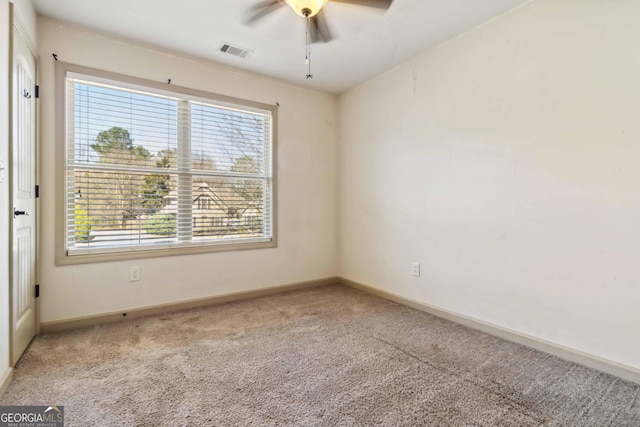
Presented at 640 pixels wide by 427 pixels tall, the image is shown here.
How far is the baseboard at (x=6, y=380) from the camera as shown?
1650 millimetres

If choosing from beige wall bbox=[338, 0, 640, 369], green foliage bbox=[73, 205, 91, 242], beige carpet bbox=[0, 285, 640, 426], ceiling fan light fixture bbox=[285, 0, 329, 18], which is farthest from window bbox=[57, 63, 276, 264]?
ceiling fan light fixture bbox=[285, 0, 329, 18]

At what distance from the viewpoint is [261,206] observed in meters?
3.63

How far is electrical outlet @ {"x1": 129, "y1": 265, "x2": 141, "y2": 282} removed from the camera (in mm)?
2816

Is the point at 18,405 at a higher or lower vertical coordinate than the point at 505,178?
lower

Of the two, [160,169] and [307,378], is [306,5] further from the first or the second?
[307,378]

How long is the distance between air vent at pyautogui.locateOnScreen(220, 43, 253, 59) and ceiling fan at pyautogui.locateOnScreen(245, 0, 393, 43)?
1.55 feet

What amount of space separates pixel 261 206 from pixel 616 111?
3.06 meters

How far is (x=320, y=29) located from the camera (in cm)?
241

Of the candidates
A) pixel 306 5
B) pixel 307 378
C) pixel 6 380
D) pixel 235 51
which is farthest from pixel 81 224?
pixel 306 5

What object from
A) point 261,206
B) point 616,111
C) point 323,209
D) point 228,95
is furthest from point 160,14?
point 616,111

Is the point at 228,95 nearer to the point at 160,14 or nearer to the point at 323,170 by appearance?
the point at 160,14

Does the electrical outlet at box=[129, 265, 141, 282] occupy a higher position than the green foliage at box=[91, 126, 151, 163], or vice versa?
the green foliage at box=[91, 126, 151, 163]

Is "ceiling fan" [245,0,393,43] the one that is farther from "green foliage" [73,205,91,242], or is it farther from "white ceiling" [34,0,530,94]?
"green foliage" [73,205,91,242]

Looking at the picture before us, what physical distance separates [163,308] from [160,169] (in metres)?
1.32
